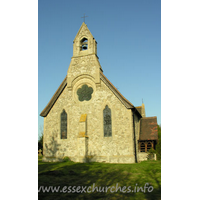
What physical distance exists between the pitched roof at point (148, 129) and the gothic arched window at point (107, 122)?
175 inches

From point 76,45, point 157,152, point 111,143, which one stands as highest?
point 76,45

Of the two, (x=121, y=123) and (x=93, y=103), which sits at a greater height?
(x=93, y=103)

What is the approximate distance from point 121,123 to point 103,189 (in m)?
9.88

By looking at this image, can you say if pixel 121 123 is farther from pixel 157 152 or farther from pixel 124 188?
pixel 124 188

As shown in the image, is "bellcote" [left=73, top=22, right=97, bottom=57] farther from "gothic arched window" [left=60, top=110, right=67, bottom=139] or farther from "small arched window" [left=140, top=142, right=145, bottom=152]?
"small arched window" [left=140, top=142, right=145, bottom=152]

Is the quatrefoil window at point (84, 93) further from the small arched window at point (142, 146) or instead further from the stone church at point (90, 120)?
the small arched window at point (142, 146)

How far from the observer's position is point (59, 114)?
67.5 ft

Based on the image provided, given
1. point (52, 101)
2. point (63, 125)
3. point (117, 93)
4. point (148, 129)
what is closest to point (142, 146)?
point (148, 129)

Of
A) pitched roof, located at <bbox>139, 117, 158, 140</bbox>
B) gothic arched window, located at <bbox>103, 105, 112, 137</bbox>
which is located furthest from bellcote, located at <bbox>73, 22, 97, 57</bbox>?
pitched roof, located at <bbox>139, 117, 158, 140</bbox>

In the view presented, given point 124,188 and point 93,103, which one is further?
point 93,103

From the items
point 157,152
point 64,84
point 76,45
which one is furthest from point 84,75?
point 157,152

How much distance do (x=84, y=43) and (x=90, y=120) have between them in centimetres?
982
